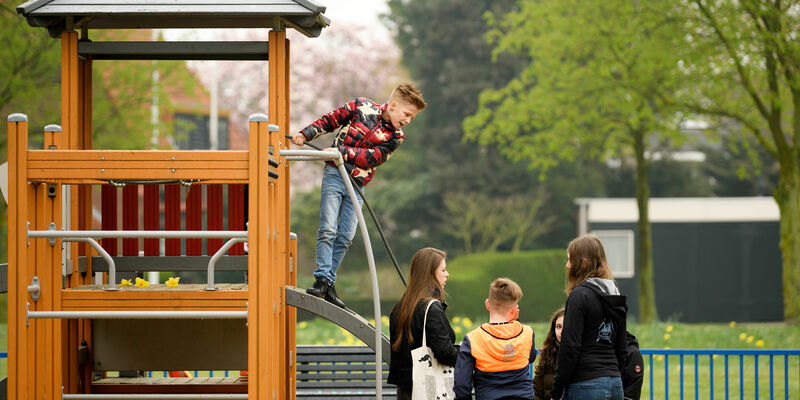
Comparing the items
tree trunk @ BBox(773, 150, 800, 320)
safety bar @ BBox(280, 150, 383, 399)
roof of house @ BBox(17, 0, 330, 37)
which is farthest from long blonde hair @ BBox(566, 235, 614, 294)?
tree trunk @ BBox(773, 150, 800, 320)

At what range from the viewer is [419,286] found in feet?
18.6

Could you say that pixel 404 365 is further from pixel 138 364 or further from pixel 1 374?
pixel 1 374

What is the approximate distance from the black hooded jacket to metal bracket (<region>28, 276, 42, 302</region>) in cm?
292

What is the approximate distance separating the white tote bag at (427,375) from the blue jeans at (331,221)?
3.49 ft

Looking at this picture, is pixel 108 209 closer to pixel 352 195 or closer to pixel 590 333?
pixel 352 195

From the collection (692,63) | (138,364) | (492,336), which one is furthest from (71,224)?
(692,63)

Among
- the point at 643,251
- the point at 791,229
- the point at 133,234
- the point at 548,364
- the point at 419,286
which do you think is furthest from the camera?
the point at 643,251

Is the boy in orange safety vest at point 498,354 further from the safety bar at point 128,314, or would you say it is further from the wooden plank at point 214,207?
the wooden plank at point 214,207

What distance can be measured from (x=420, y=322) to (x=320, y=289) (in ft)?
3.19

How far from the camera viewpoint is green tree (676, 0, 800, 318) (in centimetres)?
1560

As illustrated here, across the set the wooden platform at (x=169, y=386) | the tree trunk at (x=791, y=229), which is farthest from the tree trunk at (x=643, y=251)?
the wooden platform at (x=169, y=386)

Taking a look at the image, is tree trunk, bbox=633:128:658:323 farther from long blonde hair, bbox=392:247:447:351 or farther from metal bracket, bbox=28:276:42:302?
metal bracket, bbox=28:276:42:302

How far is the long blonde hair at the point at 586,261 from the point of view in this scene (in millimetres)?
5215

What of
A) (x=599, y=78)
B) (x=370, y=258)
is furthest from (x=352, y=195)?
(x=599, y=78)
